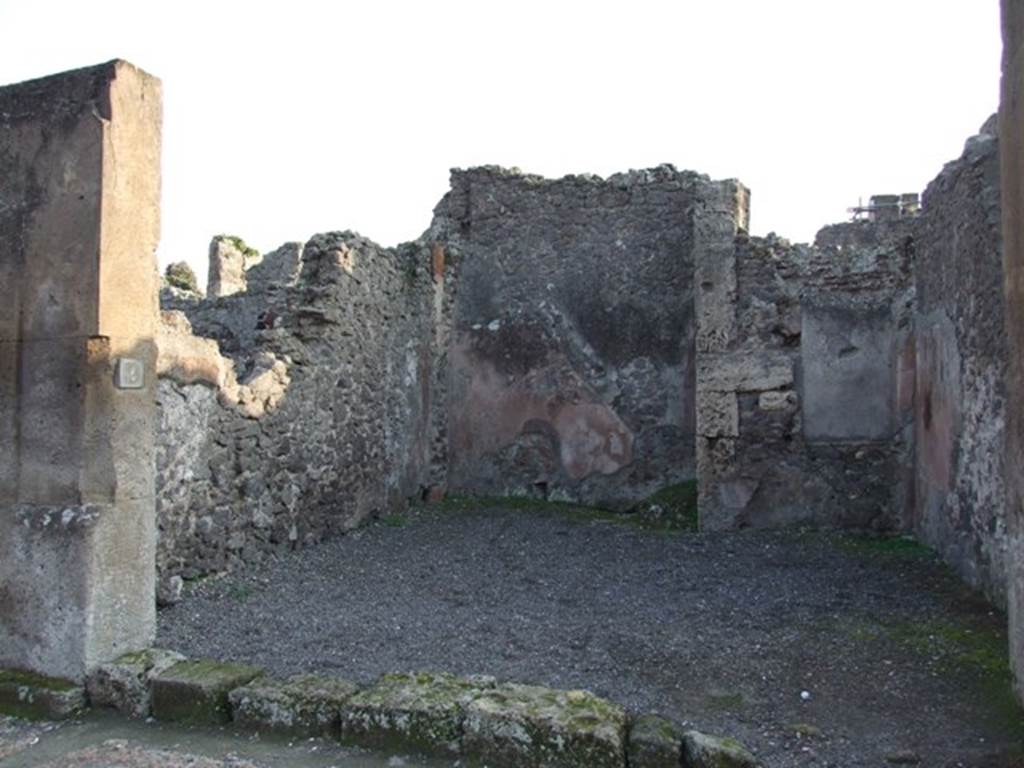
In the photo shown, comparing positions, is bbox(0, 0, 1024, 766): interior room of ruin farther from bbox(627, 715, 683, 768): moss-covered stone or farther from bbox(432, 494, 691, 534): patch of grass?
bbox(627, 715, 683, 768): moss-covered stone

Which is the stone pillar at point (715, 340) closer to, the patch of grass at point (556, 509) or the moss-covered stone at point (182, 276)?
the patch of grass at point (556, 509)

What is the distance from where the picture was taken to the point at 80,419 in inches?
133

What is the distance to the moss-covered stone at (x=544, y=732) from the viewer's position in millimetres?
2654

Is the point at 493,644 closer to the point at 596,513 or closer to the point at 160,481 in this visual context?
the point at 160,481

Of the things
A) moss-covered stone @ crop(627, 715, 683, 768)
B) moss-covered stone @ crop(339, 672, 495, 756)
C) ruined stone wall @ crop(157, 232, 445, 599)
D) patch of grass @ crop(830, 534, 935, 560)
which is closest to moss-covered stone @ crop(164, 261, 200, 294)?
ruined stone wall @ crop(157, 232, 445, 599)

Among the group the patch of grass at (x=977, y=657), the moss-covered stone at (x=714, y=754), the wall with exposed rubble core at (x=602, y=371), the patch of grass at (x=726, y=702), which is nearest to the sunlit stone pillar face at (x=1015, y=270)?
the patch of grass at (x=977, y=657)

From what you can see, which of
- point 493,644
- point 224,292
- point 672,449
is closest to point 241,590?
point 493,644

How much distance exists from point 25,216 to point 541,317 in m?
6.10

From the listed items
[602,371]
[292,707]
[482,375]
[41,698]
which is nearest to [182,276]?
[482,375]

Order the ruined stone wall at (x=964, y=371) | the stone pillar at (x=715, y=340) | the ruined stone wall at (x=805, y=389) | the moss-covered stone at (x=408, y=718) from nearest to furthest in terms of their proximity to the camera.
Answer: the moss-covered stone at (x=408, y=718) → the ruined stone wall at (x=964, y=371) → the ruined stone wall at (x=805, y=389) → the stone pillar at (x=715, y=340)

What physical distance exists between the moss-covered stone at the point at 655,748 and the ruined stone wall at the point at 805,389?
16.3ft

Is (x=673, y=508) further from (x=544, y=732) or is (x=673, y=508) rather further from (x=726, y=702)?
(x=544, y=732)

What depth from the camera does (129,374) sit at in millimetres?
3467

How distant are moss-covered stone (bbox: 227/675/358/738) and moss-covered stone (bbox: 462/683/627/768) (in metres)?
0.50
